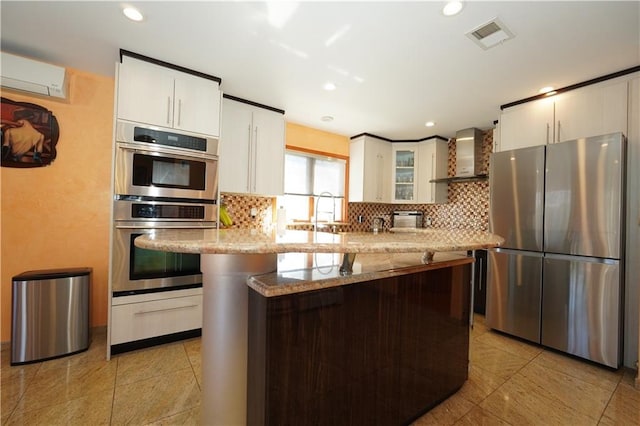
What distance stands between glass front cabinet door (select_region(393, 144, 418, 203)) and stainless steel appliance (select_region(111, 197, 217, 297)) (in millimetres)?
3151

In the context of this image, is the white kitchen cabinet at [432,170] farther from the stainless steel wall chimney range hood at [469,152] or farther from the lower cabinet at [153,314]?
the lower cabinet at [153,314]

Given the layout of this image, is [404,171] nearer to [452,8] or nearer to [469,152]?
[469,152]

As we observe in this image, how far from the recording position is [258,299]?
1.15 m

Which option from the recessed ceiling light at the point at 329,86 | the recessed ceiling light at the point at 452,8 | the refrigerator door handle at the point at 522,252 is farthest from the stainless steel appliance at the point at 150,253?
the refrigerator door handle at the point at 522,252

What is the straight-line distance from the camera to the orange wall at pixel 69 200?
2.34 metres

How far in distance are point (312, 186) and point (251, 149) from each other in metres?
1.22

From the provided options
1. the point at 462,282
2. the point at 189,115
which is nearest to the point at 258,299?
the point at 462,282

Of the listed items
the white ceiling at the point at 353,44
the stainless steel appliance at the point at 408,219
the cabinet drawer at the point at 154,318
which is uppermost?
the white ceiling at the point at 353,44

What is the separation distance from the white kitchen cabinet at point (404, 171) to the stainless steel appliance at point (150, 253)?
314 cm

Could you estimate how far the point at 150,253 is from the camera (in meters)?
2.35

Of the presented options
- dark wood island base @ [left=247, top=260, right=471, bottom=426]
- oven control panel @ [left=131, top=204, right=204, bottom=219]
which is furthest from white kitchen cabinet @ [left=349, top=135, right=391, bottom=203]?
dark wood island base @ [left=247, top=260, right=471, bottom=426]

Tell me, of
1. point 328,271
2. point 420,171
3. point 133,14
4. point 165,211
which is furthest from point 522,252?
point 133,14

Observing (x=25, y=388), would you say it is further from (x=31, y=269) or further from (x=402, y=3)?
(x=402, y=3)

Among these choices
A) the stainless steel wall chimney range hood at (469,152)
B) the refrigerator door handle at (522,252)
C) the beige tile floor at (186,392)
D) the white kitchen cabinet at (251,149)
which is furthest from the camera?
the stainless steel wall chimney range hood at (469,152)
